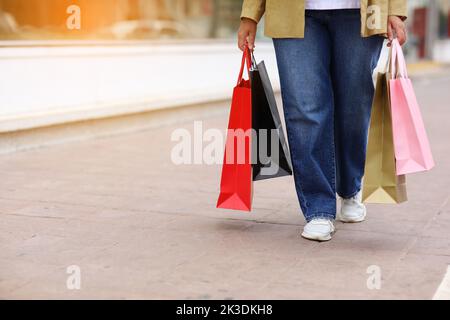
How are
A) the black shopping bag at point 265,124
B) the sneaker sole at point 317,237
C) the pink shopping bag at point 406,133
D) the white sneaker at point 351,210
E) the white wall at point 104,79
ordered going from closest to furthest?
the pink shopping bag at point 406,133, the sneaker sole at point 317,237, the black shopping bag at point 265,124, the white sneaker at point 351,210, the white wall at point 104,79

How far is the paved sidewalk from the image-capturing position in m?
3.28

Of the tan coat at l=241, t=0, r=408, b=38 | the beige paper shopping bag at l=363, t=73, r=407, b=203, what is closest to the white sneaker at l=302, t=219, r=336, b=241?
the beige paper shopping bag at l=363, t=73, r=407, b=203

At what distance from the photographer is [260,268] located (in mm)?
3555

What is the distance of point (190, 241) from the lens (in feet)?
13.3

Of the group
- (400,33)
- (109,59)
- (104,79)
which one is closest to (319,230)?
(400,33)

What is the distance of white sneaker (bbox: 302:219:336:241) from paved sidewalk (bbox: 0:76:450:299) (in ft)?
0.20

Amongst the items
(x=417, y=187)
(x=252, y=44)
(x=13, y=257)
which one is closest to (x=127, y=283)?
(x=13, y=257)

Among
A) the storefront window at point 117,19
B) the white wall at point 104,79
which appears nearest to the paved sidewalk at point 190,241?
the white wall at point 104,79

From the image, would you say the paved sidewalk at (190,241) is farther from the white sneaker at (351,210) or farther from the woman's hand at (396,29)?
the woman's hand at (396,29)

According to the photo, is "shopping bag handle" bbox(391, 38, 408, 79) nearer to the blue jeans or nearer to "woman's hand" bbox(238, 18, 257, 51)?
the blue jeans

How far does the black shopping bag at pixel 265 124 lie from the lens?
4.13 m

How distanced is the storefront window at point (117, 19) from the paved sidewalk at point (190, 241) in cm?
176

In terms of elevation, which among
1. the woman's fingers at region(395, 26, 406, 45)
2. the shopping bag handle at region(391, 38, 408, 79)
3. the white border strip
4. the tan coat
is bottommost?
the white border strip

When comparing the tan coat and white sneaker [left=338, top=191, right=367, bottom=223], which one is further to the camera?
white sneaker [left=338, top=191, right=367, bottom=223]
